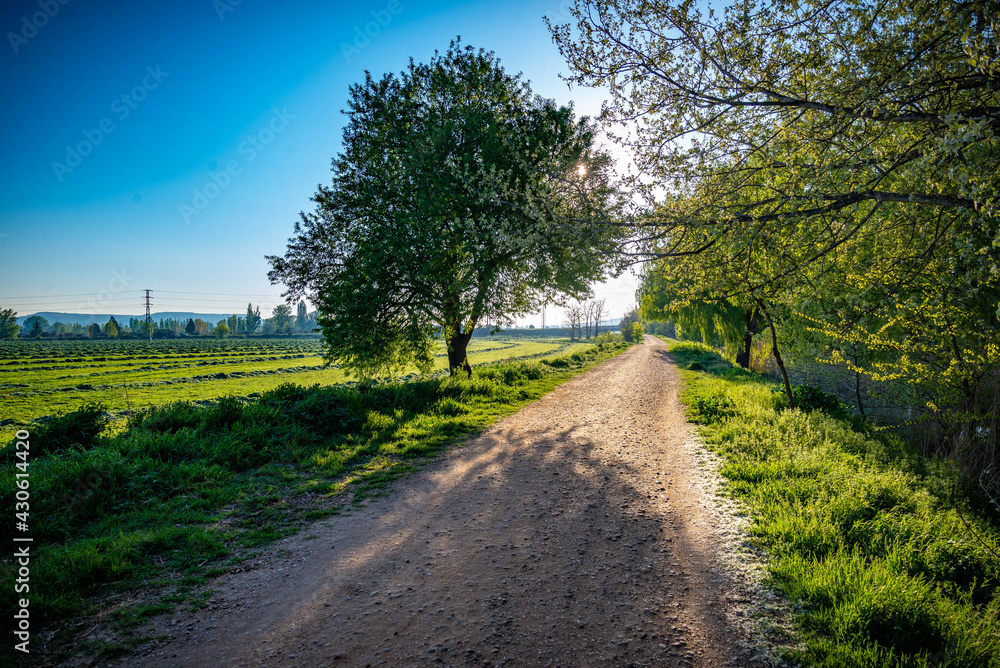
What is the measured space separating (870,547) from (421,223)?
12353 millimetres

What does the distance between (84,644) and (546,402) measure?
1237cm

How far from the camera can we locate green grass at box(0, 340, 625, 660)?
413 cm

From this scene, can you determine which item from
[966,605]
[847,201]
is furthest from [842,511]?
[847,201]

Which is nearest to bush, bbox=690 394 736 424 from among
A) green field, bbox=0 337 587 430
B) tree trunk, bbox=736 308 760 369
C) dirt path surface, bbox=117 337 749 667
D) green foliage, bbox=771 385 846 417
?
green foliage, bbox=771 385 846 417

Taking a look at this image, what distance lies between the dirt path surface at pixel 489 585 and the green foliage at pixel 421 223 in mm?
7615

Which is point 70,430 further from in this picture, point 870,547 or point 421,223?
point 870,547

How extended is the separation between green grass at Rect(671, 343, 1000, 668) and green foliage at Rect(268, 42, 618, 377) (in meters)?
7.50

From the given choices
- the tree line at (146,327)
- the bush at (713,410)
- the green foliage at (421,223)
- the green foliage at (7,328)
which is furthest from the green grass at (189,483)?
the green foliage at (7,328)

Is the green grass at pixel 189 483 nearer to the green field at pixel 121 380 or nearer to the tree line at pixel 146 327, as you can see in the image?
the green field at pixel 121 380

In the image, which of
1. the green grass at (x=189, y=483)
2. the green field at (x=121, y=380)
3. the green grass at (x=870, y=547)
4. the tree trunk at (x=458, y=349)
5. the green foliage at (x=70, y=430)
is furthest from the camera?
the green field at (x=121, y=380)

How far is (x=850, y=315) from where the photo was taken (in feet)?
20.3

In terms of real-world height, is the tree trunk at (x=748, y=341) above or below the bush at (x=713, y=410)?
above

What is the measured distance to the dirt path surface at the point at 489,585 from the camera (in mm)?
3229

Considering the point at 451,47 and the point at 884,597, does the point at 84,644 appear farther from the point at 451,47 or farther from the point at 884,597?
the point at 451,47
